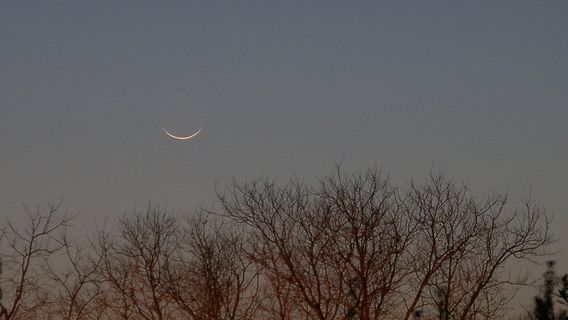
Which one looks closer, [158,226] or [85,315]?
[85,315]

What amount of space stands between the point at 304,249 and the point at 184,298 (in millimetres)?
5459

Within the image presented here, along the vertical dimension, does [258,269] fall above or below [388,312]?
above

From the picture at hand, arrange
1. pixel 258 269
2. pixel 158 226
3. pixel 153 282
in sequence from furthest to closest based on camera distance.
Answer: pixel 158 226
pixel 153 282
pixel 258 269

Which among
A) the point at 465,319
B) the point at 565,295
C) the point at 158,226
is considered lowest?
the point at 565,295

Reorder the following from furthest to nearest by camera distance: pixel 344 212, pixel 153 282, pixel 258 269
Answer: pixel 153 282 < pixel 258 269 < pixel 344 212

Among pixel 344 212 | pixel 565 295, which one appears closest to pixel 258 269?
pixel 344 212

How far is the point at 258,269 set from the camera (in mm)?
26594

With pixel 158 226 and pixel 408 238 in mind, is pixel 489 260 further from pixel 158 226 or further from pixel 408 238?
pixel 158 226

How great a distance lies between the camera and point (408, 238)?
24125 mm

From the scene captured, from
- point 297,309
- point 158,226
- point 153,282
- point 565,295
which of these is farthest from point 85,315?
point 565,295

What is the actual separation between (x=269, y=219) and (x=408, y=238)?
3368 mm

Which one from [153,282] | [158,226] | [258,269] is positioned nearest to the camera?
[258,269]

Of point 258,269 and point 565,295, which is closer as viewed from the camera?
point 565,295

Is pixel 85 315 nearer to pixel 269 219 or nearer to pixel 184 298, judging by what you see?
pixel 184 298
